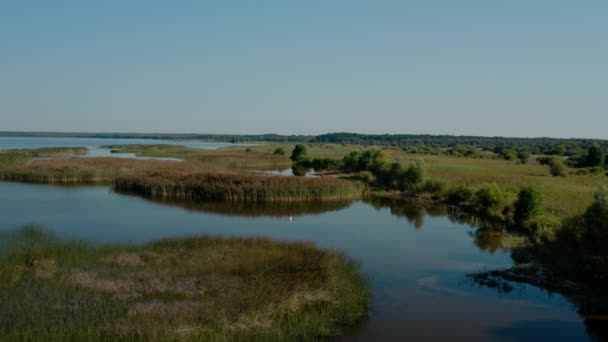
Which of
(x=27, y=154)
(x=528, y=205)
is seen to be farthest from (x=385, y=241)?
(x=27, y=154)

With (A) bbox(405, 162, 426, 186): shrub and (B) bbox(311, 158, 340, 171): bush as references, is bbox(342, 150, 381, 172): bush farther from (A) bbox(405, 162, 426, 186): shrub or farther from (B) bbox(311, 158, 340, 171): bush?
(A) bbox(405, 162, 426, 186): shrub

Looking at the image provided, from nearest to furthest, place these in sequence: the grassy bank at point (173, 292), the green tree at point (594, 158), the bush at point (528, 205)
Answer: the grassy bank at point (173, 292), the bush at point (528, 205), the green tree at point (594, 158)

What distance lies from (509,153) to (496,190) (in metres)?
45.4

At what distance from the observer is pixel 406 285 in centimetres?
1526

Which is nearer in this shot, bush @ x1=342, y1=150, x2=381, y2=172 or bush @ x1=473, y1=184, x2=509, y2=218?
bush @ x1=473, y1=184, x2=509, y2=218

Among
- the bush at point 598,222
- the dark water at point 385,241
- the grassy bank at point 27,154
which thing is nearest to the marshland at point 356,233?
the dark water at point 385,241

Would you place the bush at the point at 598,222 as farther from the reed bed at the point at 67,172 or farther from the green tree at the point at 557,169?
the reed bed at the point at 67,172

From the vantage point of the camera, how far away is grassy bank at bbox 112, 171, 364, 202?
3278 cm

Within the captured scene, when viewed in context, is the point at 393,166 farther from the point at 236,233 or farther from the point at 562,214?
the point at 236,233

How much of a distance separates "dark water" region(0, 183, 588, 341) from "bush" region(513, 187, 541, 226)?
264 cm

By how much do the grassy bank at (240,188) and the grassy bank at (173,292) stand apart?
49.5 feet

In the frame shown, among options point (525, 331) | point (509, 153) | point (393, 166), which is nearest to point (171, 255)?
point (525, 331)

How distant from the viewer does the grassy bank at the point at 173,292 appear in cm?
1020

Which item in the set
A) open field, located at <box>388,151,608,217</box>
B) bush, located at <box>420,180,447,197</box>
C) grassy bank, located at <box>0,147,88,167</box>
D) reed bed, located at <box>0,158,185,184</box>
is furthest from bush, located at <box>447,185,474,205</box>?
grassy bank, located at <box>0,147,88,167</box>
